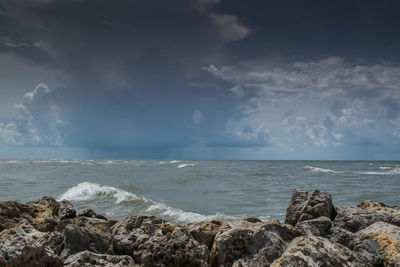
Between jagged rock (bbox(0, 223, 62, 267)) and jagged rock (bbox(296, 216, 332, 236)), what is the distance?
3.61 metres

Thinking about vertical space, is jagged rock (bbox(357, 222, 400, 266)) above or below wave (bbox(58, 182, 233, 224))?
above

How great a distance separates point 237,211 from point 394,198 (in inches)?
371

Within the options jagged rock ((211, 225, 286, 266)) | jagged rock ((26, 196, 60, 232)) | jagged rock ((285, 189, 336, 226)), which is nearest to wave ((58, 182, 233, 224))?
jagged rock ((285, 189, 336, 226))

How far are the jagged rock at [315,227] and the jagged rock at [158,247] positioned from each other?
5.82ft

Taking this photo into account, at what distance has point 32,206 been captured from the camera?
7234 millimetres

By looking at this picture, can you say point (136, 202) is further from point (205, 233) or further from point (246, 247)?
point (246, 247)

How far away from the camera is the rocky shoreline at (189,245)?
3.68 m

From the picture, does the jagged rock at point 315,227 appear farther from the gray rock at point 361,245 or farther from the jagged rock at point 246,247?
the jagged rock at point 246,247

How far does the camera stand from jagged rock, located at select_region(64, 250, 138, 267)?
13.0 ft

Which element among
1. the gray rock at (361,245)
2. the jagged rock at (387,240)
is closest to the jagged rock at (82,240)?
the gray rock at (361,245)

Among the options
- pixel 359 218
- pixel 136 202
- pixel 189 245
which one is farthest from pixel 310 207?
pixel 136 202

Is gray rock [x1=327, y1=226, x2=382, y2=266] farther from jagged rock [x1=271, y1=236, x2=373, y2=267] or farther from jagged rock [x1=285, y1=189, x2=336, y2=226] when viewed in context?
jagged rock [x1=285, y1=189, x2=336, y2=226]

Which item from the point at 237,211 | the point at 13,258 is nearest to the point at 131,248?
the point at 13,258

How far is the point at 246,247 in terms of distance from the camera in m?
4.45
